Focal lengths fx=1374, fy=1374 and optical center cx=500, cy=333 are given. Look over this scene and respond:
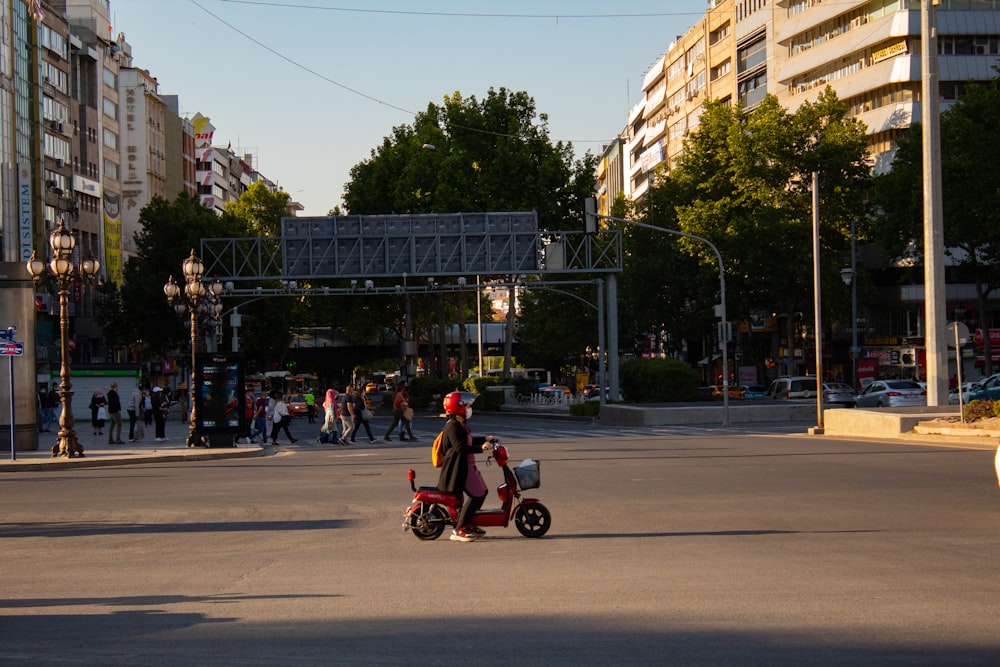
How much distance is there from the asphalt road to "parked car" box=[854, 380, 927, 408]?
30.8 metres

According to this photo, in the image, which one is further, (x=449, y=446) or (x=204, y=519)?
(x=204, y=519)

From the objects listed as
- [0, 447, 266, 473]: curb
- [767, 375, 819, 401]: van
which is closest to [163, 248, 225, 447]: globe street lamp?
[0, 447, 266, 473]: curb

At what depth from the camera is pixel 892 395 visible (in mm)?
52344

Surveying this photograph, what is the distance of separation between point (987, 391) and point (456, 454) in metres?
37.0

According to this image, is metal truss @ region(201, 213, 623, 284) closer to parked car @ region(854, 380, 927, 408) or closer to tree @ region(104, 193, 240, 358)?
parked car @ region(854, 380, 927, 408)

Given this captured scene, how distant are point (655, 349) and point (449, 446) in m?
94.0

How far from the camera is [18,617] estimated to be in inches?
383

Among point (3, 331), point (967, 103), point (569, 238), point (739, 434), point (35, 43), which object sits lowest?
point (739, 434)

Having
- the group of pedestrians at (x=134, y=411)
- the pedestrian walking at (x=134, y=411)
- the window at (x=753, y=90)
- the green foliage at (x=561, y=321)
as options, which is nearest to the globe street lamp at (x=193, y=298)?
the group of pedestrians at (x=134, y=411)

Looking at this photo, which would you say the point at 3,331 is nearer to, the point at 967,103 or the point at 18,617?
the point at 18,617

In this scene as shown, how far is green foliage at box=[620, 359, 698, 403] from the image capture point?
55594 mm

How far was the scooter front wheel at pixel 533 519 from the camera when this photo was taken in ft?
45.9

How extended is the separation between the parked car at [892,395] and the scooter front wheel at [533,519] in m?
39.2

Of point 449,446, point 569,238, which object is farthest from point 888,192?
point 449,446
